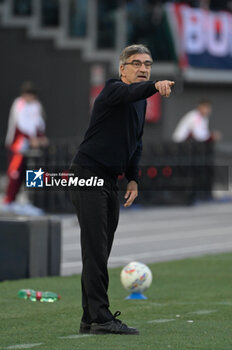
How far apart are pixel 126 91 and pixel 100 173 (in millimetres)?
702

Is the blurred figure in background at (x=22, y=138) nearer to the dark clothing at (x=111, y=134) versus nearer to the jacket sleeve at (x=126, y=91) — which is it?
the dark clothing at (x=111, y=134)

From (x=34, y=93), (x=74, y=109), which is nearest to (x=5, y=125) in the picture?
(x=74, y=109)

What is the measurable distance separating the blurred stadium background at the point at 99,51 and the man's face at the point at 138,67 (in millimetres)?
22676

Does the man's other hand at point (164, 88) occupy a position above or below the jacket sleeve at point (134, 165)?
above

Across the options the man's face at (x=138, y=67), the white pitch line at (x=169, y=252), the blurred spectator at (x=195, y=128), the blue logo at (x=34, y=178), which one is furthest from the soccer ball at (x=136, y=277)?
the blurred spectator at (x=195, y=128)

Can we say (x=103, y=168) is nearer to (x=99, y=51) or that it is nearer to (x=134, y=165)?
(x=134, y=165)

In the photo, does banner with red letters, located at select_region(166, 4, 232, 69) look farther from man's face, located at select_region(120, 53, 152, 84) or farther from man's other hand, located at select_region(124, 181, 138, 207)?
man's face, located at select_region(120, 53, 152, 84)

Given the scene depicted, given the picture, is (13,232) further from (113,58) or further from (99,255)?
(113,58)

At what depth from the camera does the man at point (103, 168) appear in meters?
7.26

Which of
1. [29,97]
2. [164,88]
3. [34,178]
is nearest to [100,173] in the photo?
[34,178]

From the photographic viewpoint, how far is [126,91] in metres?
6.93

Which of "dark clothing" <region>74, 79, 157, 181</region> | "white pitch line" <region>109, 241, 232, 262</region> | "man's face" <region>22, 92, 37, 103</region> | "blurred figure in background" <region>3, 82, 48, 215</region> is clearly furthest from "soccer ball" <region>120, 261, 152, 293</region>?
"man's face" <region>22, 92, 37, 103</region>

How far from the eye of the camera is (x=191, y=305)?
9.20 metres

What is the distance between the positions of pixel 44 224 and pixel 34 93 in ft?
29.3
